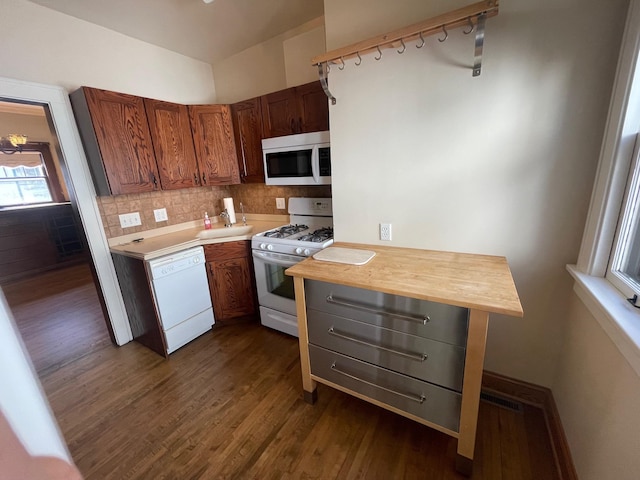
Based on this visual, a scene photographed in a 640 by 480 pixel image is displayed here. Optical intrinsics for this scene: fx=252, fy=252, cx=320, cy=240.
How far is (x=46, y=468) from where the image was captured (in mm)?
489

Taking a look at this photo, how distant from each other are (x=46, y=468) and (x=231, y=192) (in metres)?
2.88

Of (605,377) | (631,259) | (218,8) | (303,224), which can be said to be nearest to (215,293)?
(303,224)

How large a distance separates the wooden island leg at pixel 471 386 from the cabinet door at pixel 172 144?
8.42 ft

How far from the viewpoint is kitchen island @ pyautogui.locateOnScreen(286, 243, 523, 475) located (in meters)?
1.06

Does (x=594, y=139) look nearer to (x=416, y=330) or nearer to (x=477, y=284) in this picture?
(x=477, y=284)

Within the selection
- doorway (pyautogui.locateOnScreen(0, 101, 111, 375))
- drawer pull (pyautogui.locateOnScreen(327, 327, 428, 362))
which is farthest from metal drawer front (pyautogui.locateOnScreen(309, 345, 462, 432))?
doorway (pyautogui.locateOnScreen(0, 101, 111, 375))

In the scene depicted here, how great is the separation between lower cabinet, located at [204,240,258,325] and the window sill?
222cm

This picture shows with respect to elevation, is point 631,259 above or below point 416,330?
above

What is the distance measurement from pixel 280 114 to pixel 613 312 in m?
2.36

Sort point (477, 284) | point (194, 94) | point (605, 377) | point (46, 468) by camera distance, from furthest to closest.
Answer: point (194, 94)
point (477, 284)
point (605, 377)
point (46, 468)

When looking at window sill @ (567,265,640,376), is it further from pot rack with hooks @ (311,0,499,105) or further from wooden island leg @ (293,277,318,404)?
wooden island leg @ (293,277,318,404)

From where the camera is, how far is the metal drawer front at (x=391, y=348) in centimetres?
111

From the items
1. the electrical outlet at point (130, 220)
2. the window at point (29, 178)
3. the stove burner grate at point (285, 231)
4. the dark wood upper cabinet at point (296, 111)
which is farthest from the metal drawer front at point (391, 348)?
the window at point (29, 178)

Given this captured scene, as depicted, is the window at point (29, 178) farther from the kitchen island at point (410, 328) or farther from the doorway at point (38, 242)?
the kitchen island at point (410, 328)
